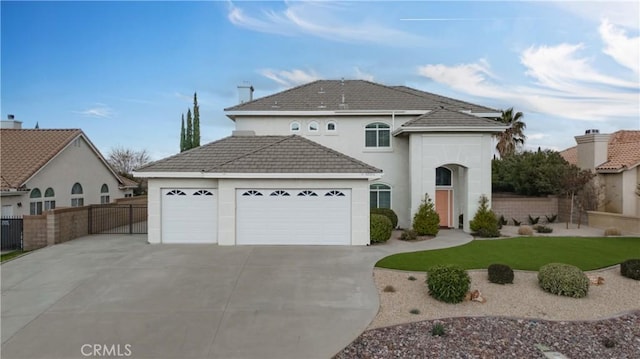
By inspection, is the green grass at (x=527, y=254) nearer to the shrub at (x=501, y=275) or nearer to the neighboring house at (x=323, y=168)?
the shrub at (x=501, y=275)

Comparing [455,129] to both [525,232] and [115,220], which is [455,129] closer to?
[525,232]

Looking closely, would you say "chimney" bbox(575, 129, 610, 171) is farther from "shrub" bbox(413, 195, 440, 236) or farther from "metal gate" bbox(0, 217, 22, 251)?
"metal gate" bbox(0, 217, 22, 251)

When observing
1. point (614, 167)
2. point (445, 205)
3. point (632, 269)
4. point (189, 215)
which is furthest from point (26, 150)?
point (614, 167)

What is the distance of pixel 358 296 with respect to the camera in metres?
8.70

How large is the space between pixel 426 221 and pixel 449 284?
814 centimetres

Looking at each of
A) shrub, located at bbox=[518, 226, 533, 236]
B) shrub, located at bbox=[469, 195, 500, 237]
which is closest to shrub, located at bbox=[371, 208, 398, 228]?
shrub, located at bbox=[469, 195, 500, 237]

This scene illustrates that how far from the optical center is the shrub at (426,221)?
1606 centimetres

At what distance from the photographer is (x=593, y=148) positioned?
66.4ft

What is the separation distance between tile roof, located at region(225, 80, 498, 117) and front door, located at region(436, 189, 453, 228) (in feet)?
15.5

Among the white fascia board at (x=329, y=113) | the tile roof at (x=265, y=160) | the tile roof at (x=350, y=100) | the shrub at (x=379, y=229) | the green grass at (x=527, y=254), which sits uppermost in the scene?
the tile roof at (x=350, y=100)

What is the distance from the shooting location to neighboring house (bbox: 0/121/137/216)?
16688mm

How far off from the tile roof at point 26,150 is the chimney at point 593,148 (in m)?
30.2

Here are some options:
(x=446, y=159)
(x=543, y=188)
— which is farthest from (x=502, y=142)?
(x=446, y=159)

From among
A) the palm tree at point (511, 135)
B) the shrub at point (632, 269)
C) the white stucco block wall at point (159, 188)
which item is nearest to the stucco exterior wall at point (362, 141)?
the white stucco block wall at point (159, 188)
